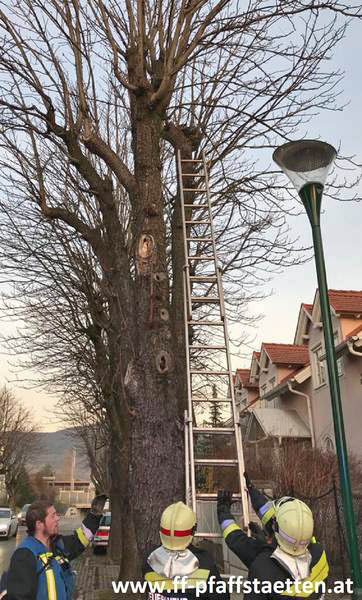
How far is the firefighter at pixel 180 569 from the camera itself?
2.80m

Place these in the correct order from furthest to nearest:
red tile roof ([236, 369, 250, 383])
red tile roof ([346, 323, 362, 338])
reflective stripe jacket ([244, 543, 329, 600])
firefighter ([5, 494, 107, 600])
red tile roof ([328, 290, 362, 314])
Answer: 1. red tile roof ([236, 369, 250, 383])
2. red tile roof ([328, 290, 362, 314])
3. red tile roof ([346, 323, 362, 338])
4. firefighter ([5, 494, 107, 600])
5. reflective stripe jacket ([244, 543, 329, 600])

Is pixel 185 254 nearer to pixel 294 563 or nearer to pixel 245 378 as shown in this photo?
pixel 294 563

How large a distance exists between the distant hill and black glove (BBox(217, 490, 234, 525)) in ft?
85.4

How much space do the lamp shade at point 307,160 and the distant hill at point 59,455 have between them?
86.1 feet

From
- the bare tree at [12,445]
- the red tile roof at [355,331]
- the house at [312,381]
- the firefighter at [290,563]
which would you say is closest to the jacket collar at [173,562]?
the firefighter at [290,563]

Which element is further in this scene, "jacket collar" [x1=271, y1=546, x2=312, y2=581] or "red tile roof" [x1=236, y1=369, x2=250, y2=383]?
"red tile roof" [x1=236, y1=369, x2=250, y2=383]

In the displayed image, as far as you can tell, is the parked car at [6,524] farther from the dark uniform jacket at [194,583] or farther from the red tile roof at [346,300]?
the dark uniform jacket at [194,583]

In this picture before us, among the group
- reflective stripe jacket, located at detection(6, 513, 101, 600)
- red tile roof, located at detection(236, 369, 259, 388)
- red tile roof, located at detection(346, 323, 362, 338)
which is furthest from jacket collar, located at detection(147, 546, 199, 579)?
red tile roof, located at detection(236, 369, 259, 388)

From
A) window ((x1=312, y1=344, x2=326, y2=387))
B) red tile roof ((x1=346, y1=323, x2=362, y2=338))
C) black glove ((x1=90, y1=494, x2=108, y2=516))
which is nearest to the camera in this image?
black glove ((x1=90, y1=494, x2=108, y2=516))

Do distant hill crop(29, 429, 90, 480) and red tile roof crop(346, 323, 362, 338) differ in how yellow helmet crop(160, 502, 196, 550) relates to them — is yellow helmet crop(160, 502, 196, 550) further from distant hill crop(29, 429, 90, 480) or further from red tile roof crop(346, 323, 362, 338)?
distant hill crop(29, 429, 90, 480)

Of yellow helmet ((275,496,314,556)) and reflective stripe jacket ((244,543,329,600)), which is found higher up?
yellow helmet ((275,496,314,556))

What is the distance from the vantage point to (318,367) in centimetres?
1897

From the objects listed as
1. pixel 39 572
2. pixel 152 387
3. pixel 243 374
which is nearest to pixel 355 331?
pixel 152 387

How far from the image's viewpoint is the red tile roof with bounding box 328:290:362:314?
54.6 feet
